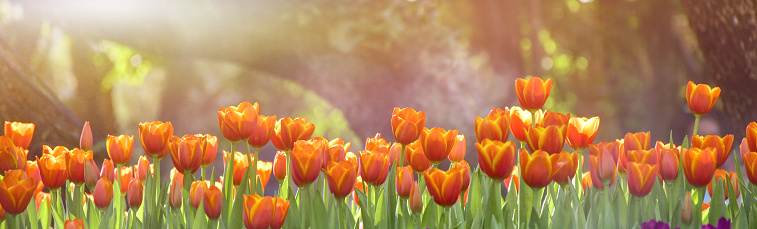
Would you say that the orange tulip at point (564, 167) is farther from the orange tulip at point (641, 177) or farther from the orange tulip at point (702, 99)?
the orange tulip at point (702, 99)

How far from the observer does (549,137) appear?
6.99ft

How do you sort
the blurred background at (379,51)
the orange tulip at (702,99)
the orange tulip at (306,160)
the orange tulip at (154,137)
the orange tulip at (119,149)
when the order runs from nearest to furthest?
the orange tulip at (306,160) → the orange tulip at (154,137) → the orange tulip at (119,149) → the orange tulip at (702,99) → the blurred background at (379,51)

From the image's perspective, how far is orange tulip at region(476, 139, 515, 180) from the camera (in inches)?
78.0

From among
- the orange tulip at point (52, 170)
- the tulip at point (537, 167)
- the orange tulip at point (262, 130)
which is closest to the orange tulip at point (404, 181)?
the tulip at point (537, 167)

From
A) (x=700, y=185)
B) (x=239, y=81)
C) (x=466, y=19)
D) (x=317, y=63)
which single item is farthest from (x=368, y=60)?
(x=700, y=185)

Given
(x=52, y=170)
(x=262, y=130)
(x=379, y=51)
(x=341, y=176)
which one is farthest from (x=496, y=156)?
(x=379, y=51)

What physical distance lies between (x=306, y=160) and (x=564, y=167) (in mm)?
758

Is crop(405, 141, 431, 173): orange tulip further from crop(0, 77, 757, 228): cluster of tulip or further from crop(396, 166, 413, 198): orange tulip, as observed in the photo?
crop(396, 166, 413, 198): orange tulip

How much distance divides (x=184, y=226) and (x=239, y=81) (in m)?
8.94

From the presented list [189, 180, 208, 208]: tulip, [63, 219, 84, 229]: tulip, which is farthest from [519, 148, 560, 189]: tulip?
[63, 219, 84, 229]: tulip

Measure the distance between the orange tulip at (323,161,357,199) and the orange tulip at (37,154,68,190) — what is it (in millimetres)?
901

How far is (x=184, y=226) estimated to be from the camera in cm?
226

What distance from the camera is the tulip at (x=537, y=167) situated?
1.97 meters

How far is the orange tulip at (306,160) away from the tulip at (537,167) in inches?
23.0
